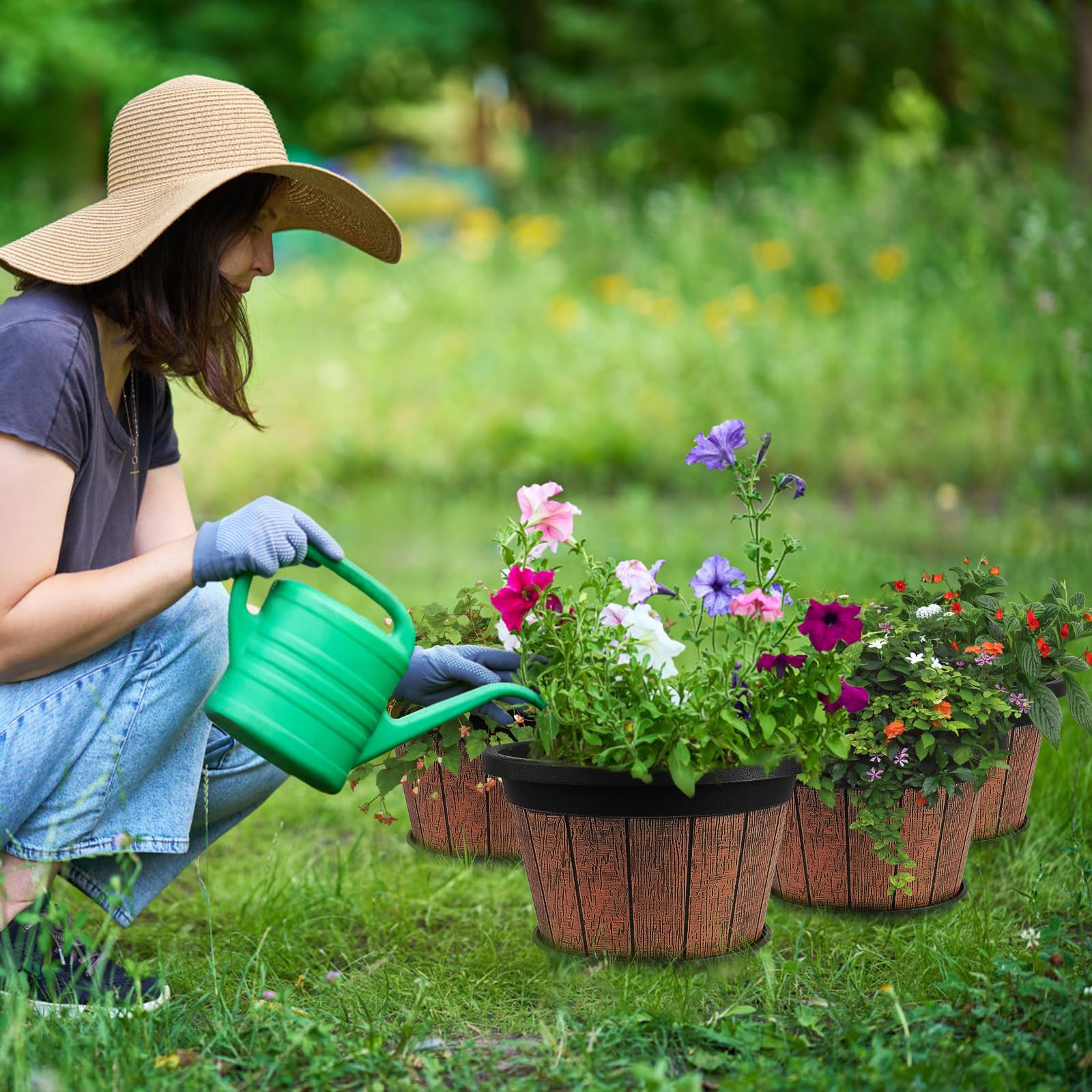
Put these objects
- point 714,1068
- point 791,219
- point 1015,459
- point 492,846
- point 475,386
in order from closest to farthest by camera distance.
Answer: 1. point 714,1068
2. point 492,846
3. point 1015,459
4. point 475,386
5. point 791,219

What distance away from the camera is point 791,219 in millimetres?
7230

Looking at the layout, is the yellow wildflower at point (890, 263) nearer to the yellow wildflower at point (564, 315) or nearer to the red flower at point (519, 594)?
the yellow wildflower at point (564, 315)

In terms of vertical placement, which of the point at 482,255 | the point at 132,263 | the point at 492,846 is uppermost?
the point at 132,263

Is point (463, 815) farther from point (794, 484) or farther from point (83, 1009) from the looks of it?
point (794, 484)

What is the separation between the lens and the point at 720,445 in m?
1.70

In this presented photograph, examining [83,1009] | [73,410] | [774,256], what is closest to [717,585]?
[73,410]

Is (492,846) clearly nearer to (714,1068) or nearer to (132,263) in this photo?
(714,1068)

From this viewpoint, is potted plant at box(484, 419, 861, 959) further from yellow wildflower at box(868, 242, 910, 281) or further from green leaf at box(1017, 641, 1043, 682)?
yellow wildflower at box(868, 242, 910, 281)

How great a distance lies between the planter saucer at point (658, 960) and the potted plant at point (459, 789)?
27 cm

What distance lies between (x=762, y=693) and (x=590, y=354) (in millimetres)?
4420

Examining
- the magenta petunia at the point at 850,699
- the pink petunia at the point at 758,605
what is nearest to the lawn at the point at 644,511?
the magenta petunia at the point at 850,699

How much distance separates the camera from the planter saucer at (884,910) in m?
1.93

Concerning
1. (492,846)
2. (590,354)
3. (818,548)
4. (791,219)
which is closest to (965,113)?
(791,219)

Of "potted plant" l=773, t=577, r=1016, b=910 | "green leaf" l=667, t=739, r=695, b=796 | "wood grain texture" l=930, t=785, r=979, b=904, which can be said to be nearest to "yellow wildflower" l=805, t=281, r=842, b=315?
"potted plant" l=773, t=577, r=1016, b=910
